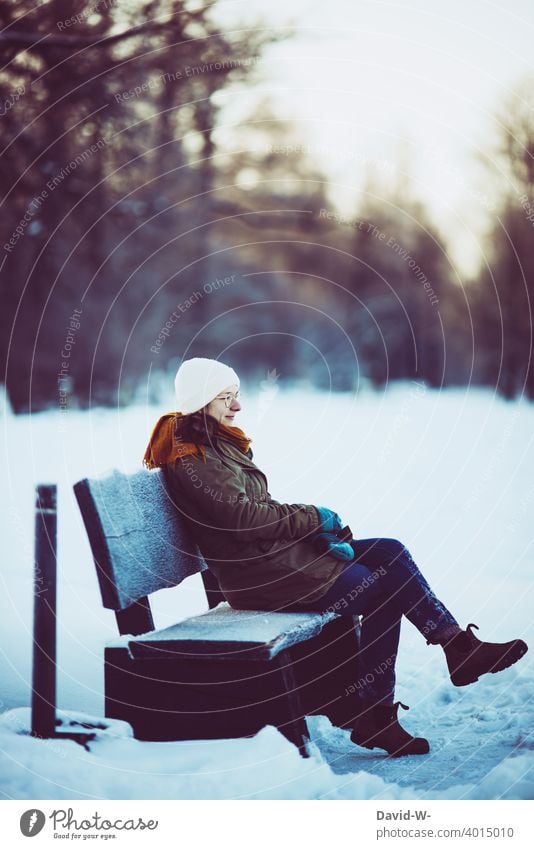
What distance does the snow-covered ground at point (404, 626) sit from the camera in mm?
3262

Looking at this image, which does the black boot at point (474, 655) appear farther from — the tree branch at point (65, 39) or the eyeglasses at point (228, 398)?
the tree branch at point (65, 39)

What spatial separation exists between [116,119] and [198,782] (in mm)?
6866

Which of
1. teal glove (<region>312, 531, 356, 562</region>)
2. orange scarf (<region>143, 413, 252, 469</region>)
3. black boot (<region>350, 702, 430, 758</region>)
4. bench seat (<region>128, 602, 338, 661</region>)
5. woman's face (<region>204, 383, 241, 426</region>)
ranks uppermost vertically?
woman's face (<region>204, 383, 241, 426</region>)

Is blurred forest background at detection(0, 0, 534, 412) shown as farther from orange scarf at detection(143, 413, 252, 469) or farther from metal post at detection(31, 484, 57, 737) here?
metal post at detection(31, 484, 57, 737)

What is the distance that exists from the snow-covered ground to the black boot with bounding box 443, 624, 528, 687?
0.30 metres

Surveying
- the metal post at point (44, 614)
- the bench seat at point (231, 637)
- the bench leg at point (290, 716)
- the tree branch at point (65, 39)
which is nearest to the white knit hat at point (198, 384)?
the metal post at point (44, 614)

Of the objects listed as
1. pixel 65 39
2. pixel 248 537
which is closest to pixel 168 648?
pixel 248 537

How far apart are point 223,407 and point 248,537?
550 mm

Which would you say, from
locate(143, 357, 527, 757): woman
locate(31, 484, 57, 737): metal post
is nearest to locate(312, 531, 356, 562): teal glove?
locate(143, 357, 527, 757): woman

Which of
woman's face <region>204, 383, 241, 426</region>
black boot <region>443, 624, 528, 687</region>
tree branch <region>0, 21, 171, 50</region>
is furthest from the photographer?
tree branch <region>0, 21, 171, 50</region>

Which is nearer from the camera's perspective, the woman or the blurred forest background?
the woman

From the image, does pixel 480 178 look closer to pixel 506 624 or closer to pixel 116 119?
pixel 116 119

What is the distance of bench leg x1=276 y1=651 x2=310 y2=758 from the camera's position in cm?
329

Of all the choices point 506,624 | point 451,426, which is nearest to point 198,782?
point 506,624
